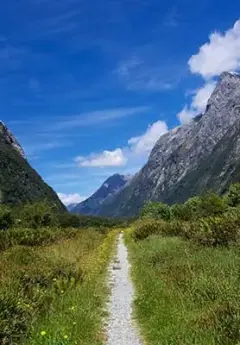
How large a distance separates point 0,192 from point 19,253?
177155mm

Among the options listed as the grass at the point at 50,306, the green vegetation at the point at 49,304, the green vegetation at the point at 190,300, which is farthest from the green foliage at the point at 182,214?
the grass at the point at 50,306

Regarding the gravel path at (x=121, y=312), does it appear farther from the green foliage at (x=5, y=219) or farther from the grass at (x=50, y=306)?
the green foliage at (x=5, y=219)

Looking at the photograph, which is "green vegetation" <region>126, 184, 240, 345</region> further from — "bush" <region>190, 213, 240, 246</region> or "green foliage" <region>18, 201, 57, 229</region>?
"green foliage" <region>18, 201, 57, 229</region>

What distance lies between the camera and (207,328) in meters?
9.77

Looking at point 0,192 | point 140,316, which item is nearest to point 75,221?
point 0,192

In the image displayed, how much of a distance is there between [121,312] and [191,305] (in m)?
2.92

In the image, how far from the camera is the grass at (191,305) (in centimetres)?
931

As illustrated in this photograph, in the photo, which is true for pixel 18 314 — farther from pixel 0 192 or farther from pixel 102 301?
pixel 0 192

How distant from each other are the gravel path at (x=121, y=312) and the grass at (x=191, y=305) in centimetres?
29

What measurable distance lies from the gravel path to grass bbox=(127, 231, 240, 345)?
11.3 inches

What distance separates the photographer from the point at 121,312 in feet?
47.4

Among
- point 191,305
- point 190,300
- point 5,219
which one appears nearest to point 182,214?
point 5,219

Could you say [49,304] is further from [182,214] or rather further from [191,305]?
[182,214]

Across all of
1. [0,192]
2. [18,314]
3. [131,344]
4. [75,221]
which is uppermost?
[0,192]
